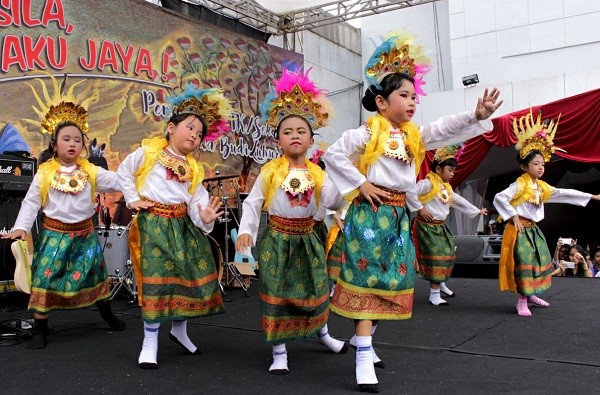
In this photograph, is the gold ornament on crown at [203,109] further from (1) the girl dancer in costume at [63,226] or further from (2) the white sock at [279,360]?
(2) the white sock at [279,360]

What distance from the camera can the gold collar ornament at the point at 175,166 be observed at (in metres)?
3.16

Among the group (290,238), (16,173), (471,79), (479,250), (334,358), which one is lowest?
(479,250)

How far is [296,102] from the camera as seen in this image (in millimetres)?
3164

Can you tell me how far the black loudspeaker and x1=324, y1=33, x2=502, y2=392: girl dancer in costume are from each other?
5.75m

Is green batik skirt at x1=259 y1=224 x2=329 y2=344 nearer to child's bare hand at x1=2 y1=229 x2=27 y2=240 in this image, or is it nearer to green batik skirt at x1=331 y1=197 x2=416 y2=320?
green batik skirt at x1=331 y1=197 x2=416 y2=320

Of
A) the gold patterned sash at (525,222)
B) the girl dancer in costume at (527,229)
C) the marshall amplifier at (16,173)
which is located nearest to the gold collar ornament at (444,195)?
the girl dancer in costume at (527,229)

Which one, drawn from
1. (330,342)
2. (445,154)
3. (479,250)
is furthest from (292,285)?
(479,250)

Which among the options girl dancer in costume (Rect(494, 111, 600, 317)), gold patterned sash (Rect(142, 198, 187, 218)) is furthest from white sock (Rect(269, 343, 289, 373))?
girl dancer in costume (Rect(494, 111, 600, 317))

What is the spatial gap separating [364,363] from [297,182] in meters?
0.98

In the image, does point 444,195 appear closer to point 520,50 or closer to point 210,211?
point 210,211

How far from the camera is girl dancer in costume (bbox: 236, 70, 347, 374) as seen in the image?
292 cm

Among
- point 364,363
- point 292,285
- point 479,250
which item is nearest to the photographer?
point 364,363

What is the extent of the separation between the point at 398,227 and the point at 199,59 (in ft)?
21.4

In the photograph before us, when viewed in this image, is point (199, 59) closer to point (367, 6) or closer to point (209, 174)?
point (209, 174)
